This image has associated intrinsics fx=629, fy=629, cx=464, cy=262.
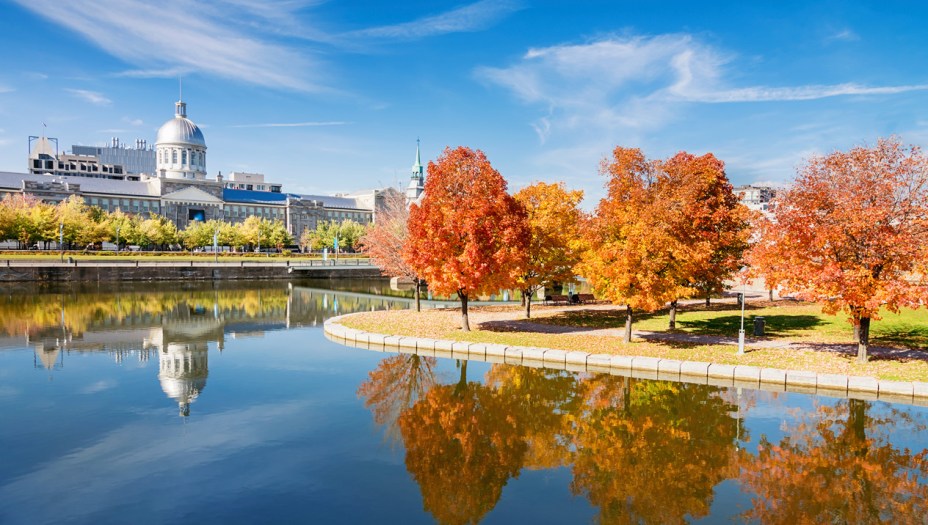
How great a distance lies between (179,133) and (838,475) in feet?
517

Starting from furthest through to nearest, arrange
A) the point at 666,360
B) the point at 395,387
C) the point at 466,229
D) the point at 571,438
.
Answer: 1. the point at 466,229
2. the point at 666,360
3. the point at 395,387
4. the point at 571,438

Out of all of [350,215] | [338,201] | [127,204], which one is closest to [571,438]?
[127,204]

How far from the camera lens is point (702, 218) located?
30.4 meters

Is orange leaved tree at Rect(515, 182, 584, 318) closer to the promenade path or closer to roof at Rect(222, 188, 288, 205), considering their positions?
the promenade path

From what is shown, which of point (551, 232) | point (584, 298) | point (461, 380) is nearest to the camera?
point (461, 380)

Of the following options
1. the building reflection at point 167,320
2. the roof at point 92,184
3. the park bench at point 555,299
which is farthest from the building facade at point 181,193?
the park bench at point 555,299

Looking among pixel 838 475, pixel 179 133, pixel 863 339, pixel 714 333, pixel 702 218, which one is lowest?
pixel 838 475

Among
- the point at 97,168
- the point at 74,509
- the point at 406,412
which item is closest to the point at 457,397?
the point at 406,412

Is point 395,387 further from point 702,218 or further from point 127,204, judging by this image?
point 127,204

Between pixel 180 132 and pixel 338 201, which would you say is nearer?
pixel 180 132

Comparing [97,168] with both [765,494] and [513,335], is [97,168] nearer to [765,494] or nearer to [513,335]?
[513,335]

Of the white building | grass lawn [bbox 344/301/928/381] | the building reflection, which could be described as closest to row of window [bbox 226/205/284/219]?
the white building

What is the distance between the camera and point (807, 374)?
19.5m

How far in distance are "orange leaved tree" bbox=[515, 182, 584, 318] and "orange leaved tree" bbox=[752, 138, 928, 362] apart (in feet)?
41.3
